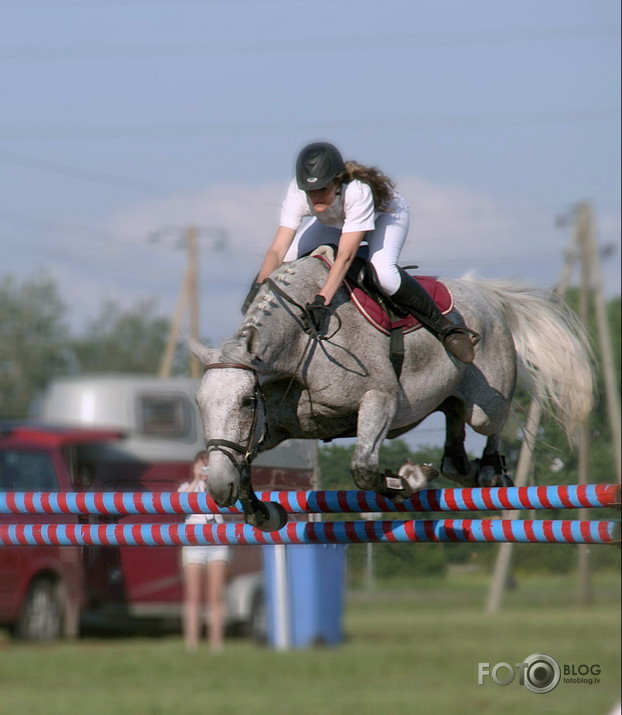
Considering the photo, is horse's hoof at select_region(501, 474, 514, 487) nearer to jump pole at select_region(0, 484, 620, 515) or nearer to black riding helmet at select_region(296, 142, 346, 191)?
jump pole at select_region(0, 484, 620, 515)

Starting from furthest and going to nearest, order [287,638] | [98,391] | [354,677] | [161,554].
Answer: [98,391]
[161,554]
[287,638]
[354,677]

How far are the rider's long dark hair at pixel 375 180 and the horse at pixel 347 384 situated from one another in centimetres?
32

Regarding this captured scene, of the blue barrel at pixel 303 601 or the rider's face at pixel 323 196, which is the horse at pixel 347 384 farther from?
the blue barrel at pixel 303 601

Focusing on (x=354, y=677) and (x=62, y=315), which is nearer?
(x=354, y=677)

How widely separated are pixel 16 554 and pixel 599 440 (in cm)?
582

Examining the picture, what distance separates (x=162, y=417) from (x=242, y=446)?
1345 cm

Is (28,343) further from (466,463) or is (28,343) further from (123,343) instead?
(466,463)

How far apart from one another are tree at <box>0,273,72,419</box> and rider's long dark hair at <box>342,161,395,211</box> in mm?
32782

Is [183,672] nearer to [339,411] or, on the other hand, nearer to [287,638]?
[287,638]

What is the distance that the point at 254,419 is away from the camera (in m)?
4.51

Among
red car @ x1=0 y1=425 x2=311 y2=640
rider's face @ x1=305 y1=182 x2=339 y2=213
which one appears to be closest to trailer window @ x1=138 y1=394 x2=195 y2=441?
red car @ x1=0 y1=425 x2=311 y2=640

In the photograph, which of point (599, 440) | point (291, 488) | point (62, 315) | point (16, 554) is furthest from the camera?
point (62, 315)

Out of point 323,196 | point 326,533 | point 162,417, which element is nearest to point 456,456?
point 326,533

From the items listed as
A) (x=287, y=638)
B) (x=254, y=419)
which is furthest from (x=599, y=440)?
(x=254, y=419)
